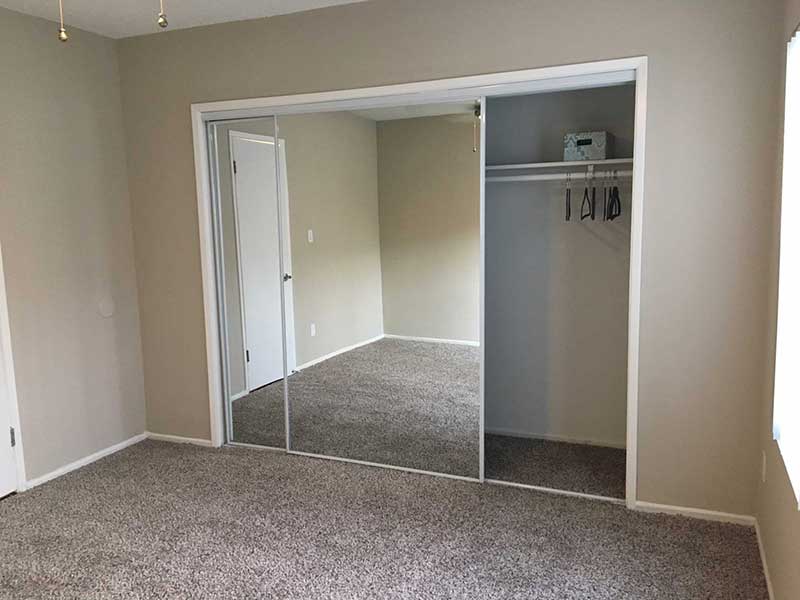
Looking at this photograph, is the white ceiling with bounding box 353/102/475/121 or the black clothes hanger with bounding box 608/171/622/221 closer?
the white ceiling with bounding box 353/102/475/121

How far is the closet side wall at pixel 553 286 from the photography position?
143 inches

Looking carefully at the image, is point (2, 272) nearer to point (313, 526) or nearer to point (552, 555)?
point (313, 526)

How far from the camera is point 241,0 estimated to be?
3150mm

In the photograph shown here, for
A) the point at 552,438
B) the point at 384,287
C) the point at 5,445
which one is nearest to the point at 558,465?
the point at 552,438

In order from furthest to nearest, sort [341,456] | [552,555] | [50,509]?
[341,456]
[50,509]
[552,555]

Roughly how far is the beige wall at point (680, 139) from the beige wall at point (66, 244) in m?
1.17

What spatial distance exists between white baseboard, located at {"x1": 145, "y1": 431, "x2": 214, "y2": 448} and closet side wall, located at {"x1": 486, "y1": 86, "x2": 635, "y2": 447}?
194 centimetres

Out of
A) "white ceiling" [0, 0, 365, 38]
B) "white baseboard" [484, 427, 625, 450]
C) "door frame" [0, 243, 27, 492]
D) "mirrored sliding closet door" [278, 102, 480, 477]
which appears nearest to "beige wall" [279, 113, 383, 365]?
"mirrored sliding closet door" [278, 102, 480, 477]

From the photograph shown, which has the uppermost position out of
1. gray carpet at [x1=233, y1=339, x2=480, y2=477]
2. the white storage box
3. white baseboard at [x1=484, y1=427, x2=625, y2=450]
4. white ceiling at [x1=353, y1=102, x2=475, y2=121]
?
white ceiling at [x1=353, y1=102, x2=475, y2=121]

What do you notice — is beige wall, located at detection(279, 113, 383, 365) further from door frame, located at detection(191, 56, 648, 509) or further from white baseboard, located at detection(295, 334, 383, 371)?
door frame, located at detection(191, 56, 648, 509)

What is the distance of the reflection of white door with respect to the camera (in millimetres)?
3721

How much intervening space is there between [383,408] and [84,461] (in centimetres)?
185

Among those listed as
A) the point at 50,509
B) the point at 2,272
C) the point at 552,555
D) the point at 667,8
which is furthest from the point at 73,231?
the point at 667,8

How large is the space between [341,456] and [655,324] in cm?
197
